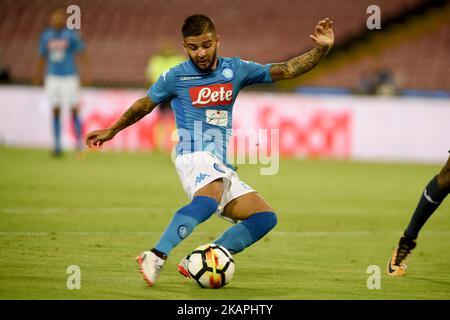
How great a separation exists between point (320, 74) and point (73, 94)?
28.8 feet

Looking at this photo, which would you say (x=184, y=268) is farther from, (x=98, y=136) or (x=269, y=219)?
(x=98, y=136)

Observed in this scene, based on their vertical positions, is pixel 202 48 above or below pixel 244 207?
above

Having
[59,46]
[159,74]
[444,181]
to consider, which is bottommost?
[444,181]

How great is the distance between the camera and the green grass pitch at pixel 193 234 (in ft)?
19.9

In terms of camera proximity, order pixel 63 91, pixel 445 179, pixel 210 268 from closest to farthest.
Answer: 1. pixel 210 268
2. pixel 445 179
3. pixel 63 91

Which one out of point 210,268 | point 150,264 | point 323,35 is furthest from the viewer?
point 323,35

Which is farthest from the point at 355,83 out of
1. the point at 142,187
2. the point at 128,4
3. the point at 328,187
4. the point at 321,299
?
the point at 321,299

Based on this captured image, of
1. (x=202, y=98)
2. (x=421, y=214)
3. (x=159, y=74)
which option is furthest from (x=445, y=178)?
(x=159, y=74)

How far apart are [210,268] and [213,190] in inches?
21.0

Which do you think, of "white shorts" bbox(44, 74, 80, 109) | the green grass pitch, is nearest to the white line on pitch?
the green grass pitch

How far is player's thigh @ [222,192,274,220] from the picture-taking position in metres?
6.45

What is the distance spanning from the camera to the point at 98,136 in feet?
21.0

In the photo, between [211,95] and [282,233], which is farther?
[282,233]
